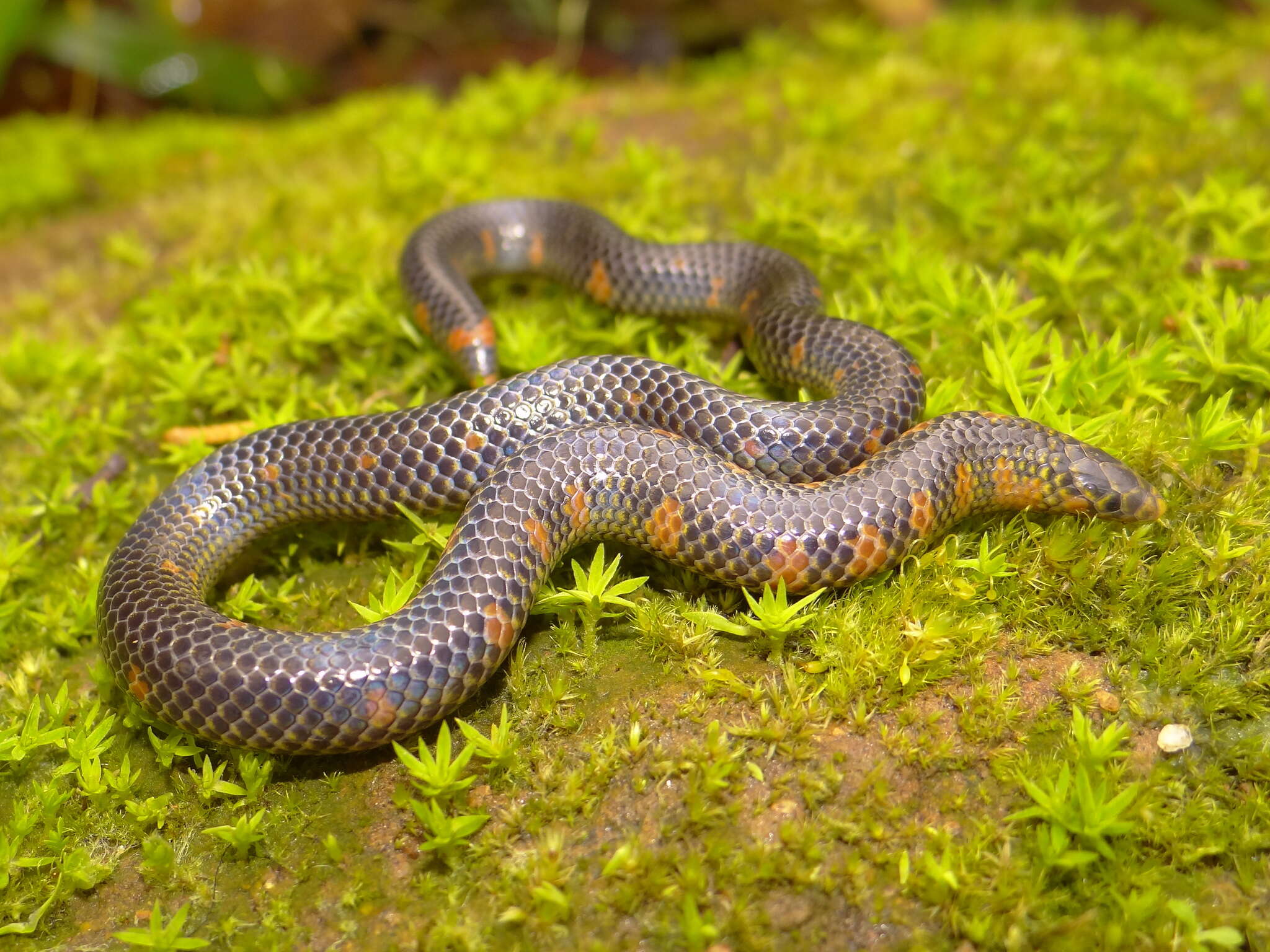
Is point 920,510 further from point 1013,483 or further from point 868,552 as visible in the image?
point 1013,483

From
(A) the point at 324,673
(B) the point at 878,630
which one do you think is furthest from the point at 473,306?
(B) the point at 878,630

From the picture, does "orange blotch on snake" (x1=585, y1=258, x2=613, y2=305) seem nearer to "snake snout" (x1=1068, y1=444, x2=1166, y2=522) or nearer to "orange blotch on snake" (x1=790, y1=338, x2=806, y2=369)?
"orange blotch on snake" (x1=790, y1=338, x2=806, y2=369)

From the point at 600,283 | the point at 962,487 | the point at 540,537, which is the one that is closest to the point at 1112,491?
the point at 962,487

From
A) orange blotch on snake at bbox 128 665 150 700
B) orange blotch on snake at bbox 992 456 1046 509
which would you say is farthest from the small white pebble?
orange blotch on snake at bbox 128 665 150 700

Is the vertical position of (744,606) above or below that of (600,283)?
below

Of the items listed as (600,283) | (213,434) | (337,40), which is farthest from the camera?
(337,40)

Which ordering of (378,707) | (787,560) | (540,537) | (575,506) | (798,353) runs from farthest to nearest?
(798,353) → (575,506) → (540,537) → (787,560) → (378,707)

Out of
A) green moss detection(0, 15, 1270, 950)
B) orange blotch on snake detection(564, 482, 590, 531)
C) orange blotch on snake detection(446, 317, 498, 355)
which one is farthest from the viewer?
orange blotch on snake detection(446, 317, 498, 355)
